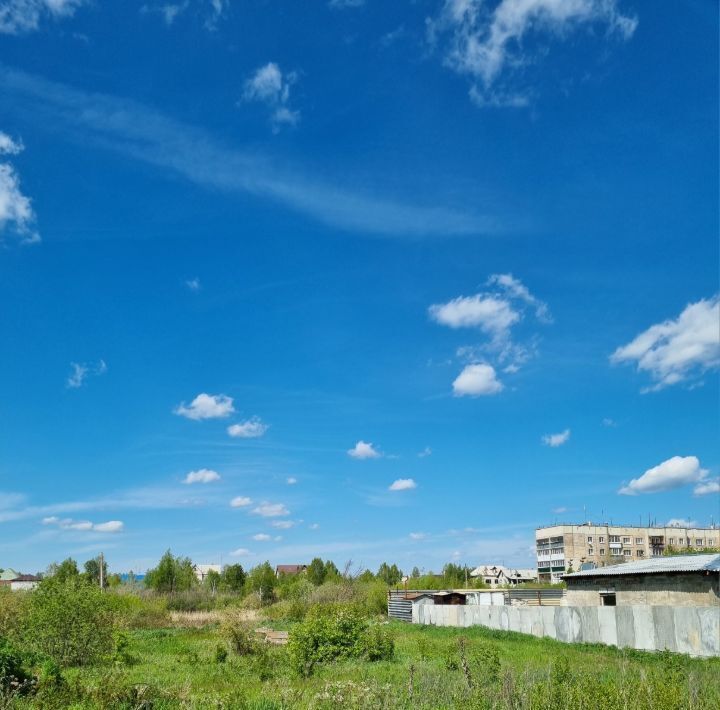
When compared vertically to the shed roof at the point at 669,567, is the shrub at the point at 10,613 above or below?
below

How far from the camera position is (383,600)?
48.6 m

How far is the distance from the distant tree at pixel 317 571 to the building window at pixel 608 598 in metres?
38.4

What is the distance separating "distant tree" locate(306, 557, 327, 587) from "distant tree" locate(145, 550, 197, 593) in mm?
10727

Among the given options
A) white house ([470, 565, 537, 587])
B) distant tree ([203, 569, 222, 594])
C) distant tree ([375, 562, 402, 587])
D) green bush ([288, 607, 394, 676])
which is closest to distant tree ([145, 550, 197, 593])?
distant tree ([203, 569, 222, 594])

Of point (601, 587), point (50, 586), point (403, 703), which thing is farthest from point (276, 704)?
point (601, 587)

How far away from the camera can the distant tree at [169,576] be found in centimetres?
5731

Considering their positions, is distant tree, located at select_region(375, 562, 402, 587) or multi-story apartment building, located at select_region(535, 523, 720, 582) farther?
multi-story apartment building, located at select_region(535, 523, 720, 582)

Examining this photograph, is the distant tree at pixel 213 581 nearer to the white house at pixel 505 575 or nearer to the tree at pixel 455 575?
the tree at pixel 455 575

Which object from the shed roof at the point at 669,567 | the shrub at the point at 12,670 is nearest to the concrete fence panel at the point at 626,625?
the shed roof at the point at 669,567

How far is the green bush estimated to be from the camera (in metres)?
18.3

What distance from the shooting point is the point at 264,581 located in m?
62.5

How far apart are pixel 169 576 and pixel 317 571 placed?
1359 centimetres

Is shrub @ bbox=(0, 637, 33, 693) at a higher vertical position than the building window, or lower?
lower

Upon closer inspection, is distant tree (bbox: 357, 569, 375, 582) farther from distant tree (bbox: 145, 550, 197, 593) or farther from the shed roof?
the shed roof
